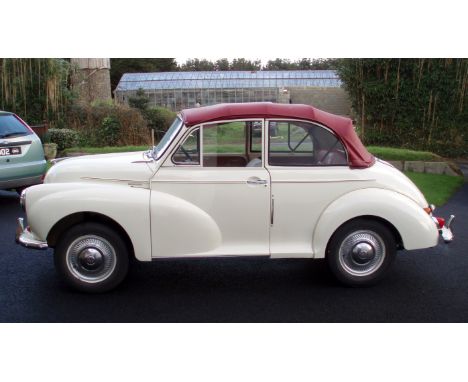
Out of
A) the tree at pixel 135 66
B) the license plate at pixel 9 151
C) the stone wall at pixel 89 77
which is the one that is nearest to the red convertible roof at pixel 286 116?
the license plate at pixel 9 151

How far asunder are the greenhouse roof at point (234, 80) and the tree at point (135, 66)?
17971mm

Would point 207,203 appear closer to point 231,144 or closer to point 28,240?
point 231,144

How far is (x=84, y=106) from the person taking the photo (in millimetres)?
16094

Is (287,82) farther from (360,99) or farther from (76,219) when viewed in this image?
(76,219)

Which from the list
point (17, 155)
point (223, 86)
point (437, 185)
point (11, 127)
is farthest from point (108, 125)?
point (437, 185)

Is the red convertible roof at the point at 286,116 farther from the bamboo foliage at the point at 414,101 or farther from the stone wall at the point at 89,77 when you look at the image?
the stone wall at the point at 89,77

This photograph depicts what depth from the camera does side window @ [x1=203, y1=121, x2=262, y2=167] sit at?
5.02 meters

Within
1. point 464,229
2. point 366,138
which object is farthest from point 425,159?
point 464,229

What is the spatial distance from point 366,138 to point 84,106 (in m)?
9.47

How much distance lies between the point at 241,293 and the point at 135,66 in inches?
1619

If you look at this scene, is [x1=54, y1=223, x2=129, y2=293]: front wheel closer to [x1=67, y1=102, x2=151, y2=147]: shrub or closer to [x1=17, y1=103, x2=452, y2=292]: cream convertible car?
[x1=17, y1=103, x2=452, y2=292]: cream convertible car

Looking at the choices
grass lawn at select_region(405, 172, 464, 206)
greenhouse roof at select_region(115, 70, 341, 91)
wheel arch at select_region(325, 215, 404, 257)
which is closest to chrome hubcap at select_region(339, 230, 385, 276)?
wheel arch at select_region(325, 215, 404, 257)

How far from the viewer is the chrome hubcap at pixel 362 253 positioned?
199 inches

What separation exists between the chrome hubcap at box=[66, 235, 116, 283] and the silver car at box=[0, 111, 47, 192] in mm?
3972
